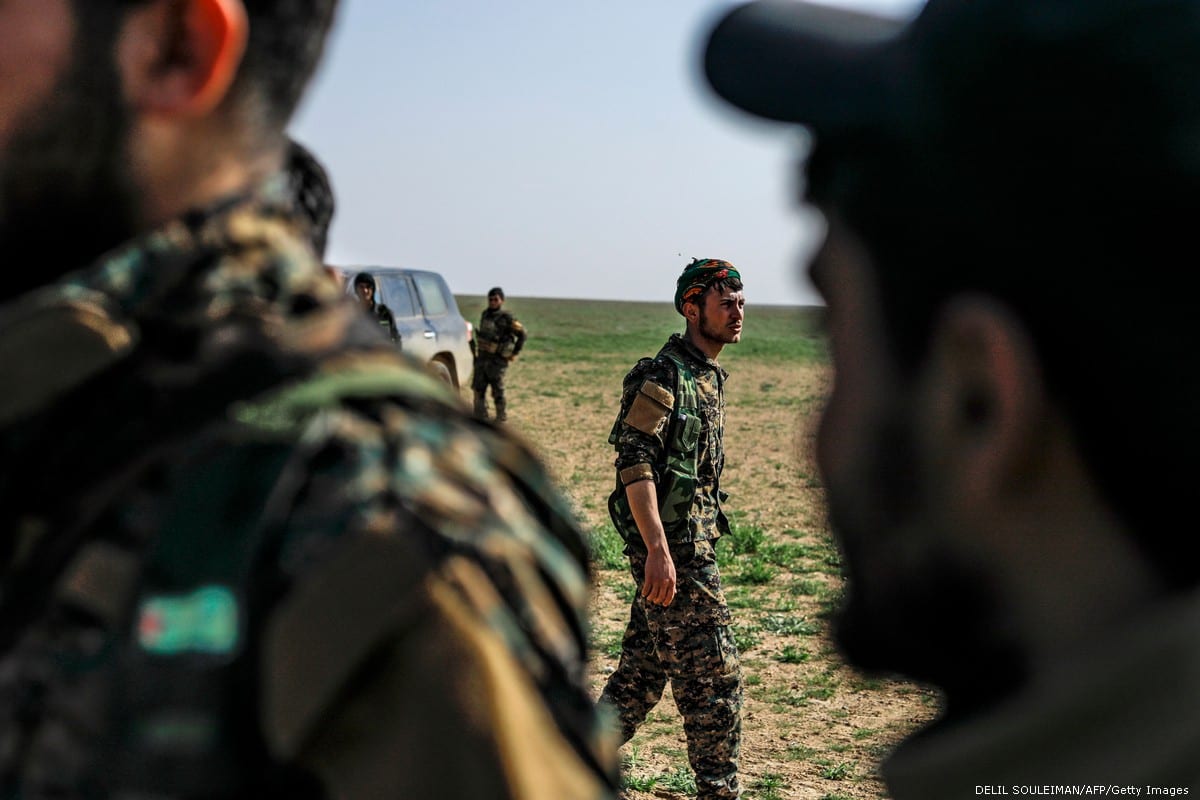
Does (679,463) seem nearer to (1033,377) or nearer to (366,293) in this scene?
(1033,377)

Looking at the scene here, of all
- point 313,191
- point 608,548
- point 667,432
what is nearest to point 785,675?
point 667,432

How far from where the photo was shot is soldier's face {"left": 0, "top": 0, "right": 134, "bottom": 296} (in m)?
1.18

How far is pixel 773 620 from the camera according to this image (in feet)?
28.1

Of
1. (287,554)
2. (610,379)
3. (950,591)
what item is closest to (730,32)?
(950,591)

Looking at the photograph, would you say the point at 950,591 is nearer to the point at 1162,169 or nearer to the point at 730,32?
the point at 1162,169

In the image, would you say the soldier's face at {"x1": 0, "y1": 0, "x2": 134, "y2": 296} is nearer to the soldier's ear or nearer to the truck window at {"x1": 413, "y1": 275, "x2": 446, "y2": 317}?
the soldier's ear

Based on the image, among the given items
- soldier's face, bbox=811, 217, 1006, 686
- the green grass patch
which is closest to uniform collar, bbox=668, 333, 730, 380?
soldier's face, bbox=811, 217, 1006, 686

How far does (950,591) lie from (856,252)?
1.11 ft

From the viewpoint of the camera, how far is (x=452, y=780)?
0.93m

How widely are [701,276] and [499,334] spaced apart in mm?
11947

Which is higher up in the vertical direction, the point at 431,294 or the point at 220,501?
the point at 431,294

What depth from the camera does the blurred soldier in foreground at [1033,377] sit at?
0.98 m

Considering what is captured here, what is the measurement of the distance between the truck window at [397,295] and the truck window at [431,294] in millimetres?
270

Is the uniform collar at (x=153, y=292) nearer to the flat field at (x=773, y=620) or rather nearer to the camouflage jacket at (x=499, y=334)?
the flat field at (x=773, y=620)
